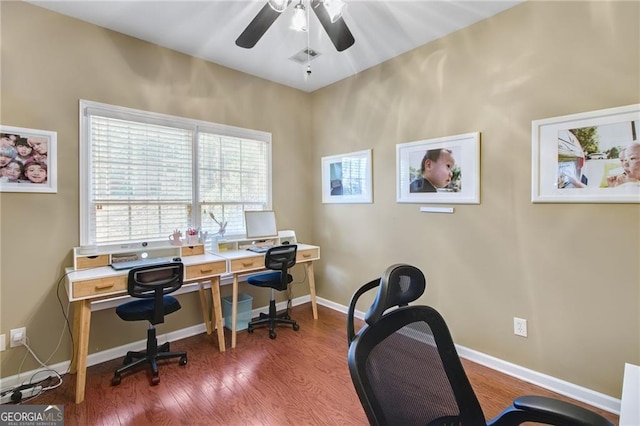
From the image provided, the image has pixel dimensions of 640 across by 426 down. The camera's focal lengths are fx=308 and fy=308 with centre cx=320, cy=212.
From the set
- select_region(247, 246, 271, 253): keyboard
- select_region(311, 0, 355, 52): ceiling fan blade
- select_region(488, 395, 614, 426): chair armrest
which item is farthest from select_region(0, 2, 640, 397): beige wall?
select_region(488, 395, 614, 426): chair armrest

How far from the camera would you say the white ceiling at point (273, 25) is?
2.39m

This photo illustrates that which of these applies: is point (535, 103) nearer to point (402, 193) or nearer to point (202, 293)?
point (402, 193)

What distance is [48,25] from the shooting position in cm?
243

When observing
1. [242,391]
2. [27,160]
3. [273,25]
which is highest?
[273,25]

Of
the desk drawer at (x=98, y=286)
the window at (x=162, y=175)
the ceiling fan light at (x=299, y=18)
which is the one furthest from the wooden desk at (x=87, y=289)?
the ceiling fan light at (x=299, y=18)

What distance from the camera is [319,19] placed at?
1849mm

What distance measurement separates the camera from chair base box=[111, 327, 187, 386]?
2.39 meters

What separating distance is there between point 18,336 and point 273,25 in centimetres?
317

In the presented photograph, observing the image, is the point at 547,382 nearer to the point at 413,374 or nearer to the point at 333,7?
the point at 413,374

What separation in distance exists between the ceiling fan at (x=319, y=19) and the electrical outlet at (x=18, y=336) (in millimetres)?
2670

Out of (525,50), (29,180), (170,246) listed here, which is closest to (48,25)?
(29,180)

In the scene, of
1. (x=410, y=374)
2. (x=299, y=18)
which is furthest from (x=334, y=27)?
(x=410, y=374)

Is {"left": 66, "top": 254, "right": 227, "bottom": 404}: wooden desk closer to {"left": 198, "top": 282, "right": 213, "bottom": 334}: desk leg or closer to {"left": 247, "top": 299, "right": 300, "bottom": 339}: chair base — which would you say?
{"left": 198, "top": 282, "right": 213, "bottom": 334}: desk leg

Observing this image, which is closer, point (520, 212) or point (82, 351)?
point (82, 351)
